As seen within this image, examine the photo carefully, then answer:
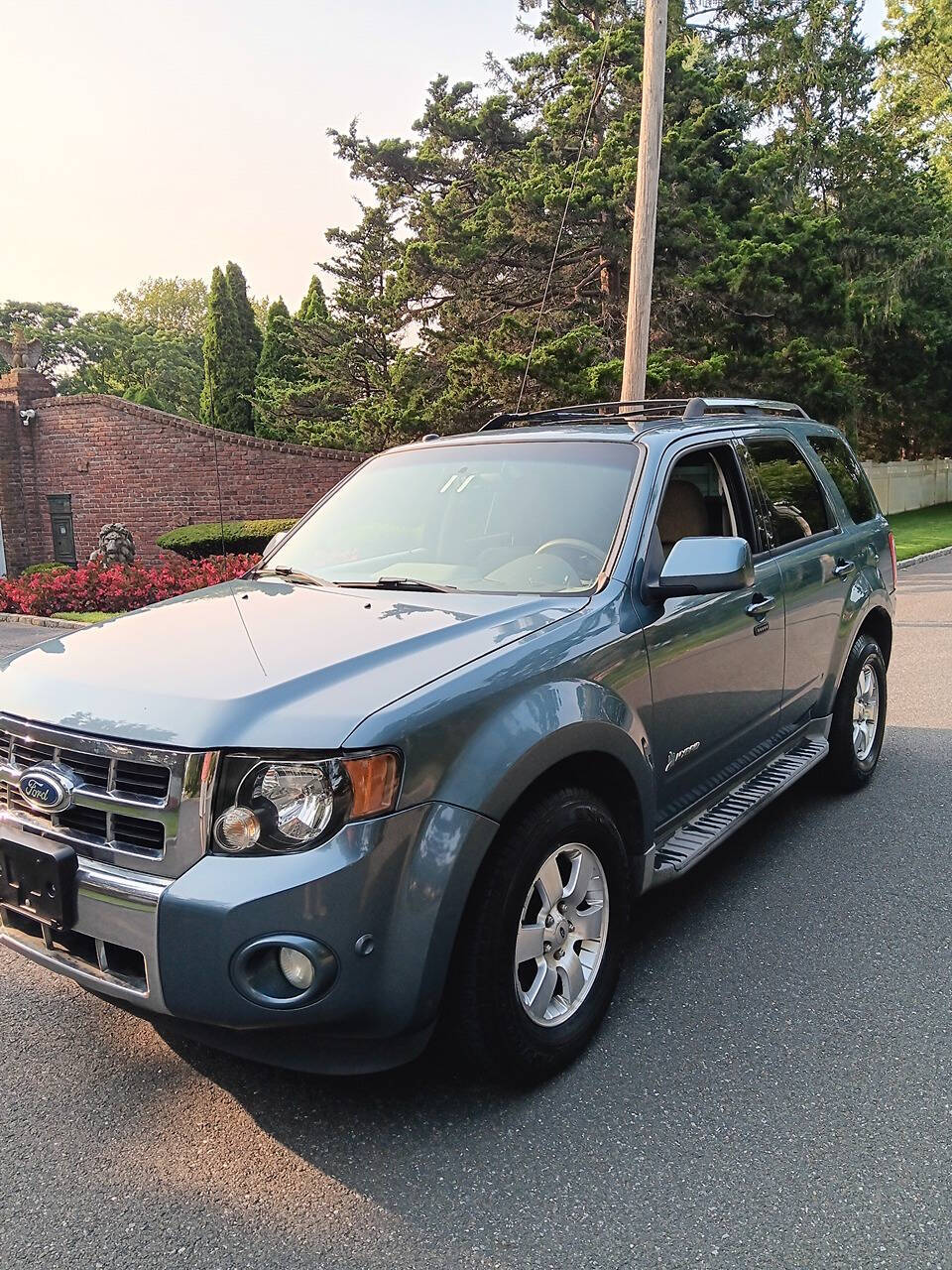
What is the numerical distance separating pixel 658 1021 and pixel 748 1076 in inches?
14.2

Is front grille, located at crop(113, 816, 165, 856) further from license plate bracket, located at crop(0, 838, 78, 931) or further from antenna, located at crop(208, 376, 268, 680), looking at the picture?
antenna, located at crop(208, 376, 268, 680)

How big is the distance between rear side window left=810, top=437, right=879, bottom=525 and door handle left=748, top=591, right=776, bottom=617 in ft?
4.52

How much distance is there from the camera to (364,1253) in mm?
2152

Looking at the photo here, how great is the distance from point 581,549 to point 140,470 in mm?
17502

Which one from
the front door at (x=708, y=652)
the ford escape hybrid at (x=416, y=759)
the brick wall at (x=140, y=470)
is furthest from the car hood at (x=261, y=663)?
the brick wall at (x=140, y=470)

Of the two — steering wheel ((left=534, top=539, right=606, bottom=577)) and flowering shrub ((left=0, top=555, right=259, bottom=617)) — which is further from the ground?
steering wheel ((left=534, top=539, right=606, bottom=577))

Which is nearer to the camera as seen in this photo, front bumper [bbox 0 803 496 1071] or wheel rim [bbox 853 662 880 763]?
front bumper [bbox 0 803 496 1071]

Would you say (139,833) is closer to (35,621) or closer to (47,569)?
(35,621)

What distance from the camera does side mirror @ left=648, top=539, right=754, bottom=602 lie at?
3.14m

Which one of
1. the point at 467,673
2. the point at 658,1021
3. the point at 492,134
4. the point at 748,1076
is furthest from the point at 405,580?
the point at 492,134

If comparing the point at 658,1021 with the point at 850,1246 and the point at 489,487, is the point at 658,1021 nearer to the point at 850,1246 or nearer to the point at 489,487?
the point at 850,1246

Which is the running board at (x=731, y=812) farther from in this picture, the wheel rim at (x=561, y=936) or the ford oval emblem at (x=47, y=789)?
the ford oval emblem at (x=47, y=789)

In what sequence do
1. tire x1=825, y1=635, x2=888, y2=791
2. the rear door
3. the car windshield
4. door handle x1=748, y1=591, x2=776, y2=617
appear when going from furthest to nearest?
1. tire x1=825, y1=635, x2=888, y2=791
2. the rear door
3. door handle x1=748, y1=591, x2=776, y2=617
4. the car windshield

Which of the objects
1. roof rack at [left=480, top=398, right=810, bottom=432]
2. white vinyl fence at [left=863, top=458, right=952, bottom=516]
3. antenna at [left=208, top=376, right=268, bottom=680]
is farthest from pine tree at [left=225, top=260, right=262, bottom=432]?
roof rack at [left=480, top=398, right=810, bottom=432]
